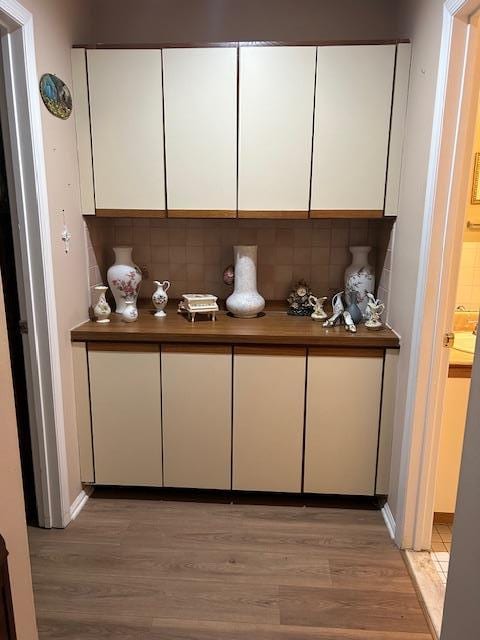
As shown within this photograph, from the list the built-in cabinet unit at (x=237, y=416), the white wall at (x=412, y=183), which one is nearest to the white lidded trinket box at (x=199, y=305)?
the built-in cabinet unit at (x=237, y=416)

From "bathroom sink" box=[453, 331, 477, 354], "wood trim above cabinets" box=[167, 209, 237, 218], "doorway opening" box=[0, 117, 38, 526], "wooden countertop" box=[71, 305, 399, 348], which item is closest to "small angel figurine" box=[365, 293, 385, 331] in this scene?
"wooden countertop" box=[71, 305, 399, 348]

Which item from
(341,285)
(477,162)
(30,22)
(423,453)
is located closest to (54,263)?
(30,22)

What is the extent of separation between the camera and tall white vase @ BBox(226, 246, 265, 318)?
2.35 m

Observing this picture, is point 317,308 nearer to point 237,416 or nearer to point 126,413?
point 237,416

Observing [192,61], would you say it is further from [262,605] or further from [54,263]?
[262,605]

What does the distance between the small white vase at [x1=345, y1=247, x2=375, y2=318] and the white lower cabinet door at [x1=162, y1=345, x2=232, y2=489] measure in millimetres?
756

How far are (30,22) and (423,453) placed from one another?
2316 millimetres

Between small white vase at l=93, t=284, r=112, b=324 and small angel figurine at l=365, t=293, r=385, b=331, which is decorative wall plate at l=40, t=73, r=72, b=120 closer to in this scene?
small white vase at l=93, t=284, r=112, b=324

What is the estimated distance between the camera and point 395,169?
2088mm

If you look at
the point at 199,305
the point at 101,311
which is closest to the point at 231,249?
the point at 199,305

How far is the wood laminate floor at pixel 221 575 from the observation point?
1609 millimetres

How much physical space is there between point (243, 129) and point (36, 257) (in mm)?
1103

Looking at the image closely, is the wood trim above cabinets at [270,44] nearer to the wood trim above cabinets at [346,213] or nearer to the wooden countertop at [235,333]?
the wood trim above cabinets at [346,213]

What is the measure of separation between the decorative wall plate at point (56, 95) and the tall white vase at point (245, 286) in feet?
3.35
